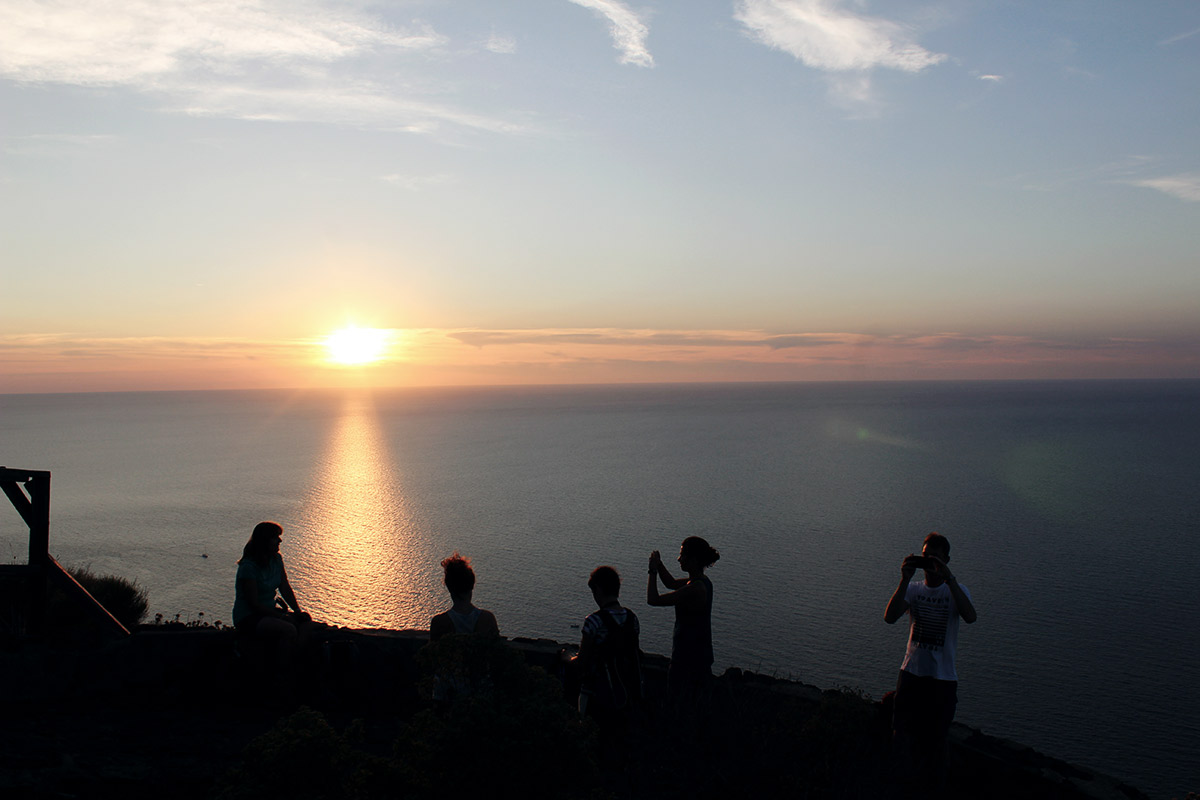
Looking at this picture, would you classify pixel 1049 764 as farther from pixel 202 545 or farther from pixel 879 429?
pixel 879 429

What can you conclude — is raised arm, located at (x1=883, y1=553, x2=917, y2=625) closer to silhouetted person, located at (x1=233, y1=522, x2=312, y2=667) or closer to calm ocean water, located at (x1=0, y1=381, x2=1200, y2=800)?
silhouetted person, located at (x1=233, y1=522, x2=312, y2=667)

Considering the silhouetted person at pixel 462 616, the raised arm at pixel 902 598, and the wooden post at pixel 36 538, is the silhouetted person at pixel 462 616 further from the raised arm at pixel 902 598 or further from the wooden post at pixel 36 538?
the wooden post at pixel 36 538

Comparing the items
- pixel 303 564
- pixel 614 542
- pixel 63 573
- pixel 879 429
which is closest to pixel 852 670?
pixel 614 542

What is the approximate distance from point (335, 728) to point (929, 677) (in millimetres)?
4297

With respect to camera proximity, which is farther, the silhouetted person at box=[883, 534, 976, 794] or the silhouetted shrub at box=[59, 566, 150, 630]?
the silhouetted shrub at box=[59, 566, 150, 630]

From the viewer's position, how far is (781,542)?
4612 cm

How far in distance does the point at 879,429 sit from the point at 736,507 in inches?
3481

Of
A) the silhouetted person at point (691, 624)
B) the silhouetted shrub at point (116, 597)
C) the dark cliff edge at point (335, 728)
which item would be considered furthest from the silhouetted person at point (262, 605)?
the silhouetted shrub at point (116, 597)

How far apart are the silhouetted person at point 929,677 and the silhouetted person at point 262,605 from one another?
447cm

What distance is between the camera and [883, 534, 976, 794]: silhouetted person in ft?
17.5

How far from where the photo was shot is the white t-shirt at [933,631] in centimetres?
534

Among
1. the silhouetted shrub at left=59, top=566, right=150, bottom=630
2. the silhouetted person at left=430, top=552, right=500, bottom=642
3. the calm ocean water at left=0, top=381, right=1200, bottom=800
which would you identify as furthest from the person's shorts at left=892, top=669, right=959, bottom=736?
the calm ocean water at left=0, top=381, right=1200, bottom=800

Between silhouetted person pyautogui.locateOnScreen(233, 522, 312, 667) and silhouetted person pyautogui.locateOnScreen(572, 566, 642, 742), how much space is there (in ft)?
8.46

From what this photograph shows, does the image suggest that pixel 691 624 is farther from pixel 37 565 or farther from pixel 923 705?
pixel 37 565
